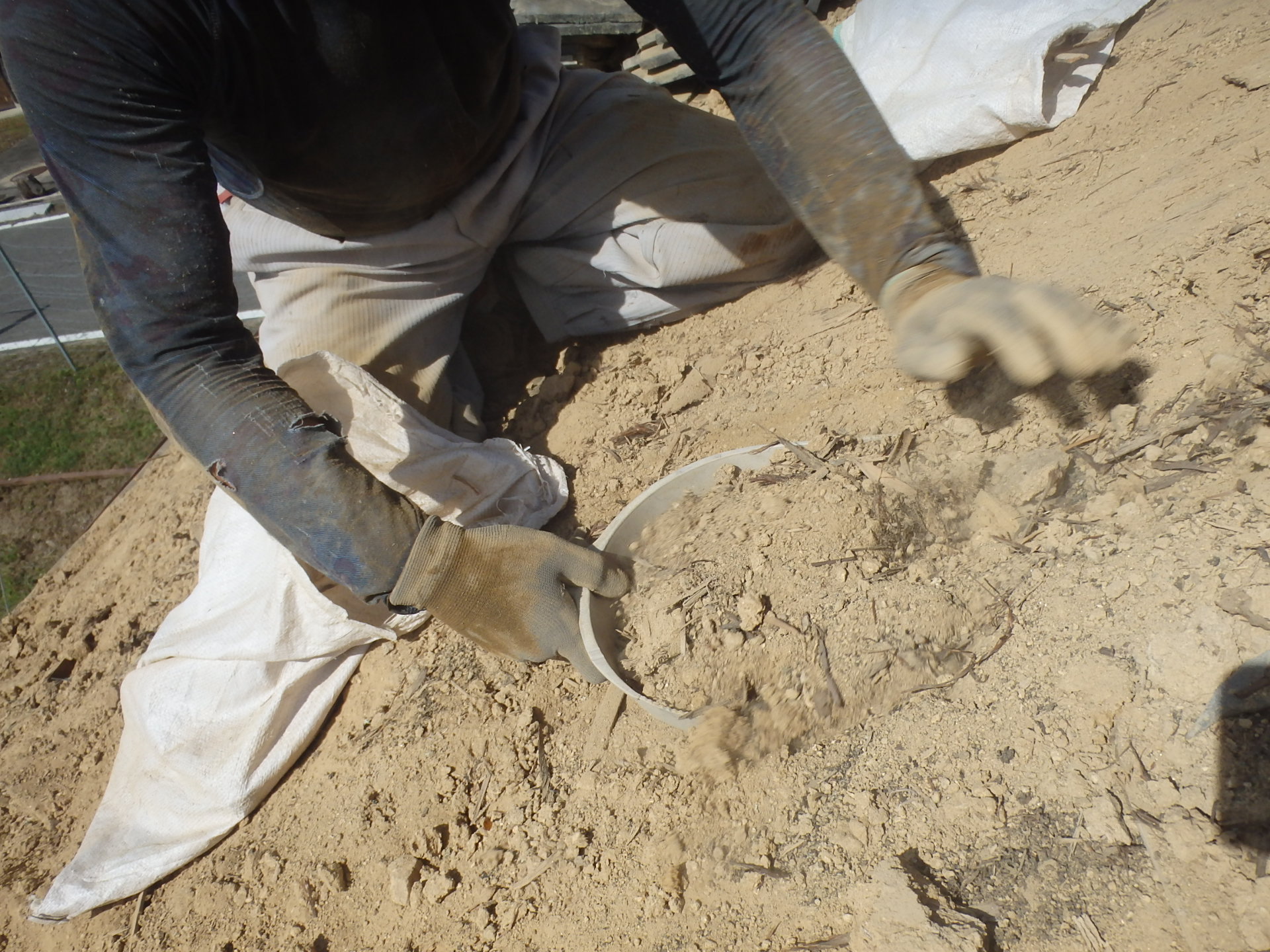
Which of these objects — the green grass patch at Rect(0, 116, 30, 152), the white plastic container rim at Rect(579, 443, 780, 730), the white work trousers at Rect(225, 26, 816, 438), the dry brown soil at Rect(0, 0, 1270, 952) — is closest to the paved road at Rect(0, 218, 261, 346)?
the white work trousers at Rect(225, 26, 816, 438)

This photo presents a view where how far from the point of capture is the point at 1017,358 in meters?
1.25

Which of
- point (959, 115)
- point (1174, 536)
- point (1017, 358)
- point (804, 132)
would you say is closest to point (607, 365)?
point (804, 132)

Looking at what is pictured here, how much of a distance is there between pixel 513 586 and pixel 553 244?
128 cm

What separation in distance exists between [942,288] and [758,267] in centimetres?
106

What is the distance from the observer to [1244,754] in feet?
3.73

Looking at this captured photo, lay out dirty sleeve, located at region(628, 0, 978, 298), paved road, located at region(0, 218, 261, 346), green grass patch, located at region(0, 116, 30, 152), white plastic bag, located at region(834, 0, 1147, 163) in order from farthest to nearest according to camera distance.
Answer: green grass patch, located at region(0, 116, 30, 152) → paved road, located at region(0, 218, 261, 346) → white plastic bag, located at region(834, 0, 1147, 163) → dirty sleeve, located at region(628, 0, 978, 298)

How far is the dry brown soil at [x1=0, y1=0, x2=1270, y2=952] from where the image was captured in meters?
1.20

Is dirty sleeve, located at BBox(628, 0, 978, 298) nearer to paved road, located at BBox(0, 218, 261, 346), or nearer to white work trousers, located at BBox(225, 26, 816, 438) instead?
white work trousers, located at BBox(225, 26, 816, 438)

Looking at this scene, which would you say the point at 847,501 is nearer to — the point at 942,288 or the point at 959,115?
the point at 942,288

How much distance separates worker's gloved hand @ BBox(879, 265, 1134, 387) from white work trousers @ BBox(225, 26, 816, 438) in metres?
1.08

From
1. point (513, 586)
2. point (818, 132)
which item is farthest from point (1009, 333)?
point (513, 586)

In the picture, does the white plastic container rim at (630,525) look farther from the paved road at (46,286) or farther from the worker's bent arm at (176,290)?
the paved road at (46,286)

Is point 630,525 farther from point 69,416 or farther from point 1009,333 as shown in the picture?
point 69,416

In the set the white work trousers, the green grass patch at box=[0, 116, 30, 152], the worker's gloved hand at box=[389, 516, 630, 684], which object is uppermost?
the white work trousers
